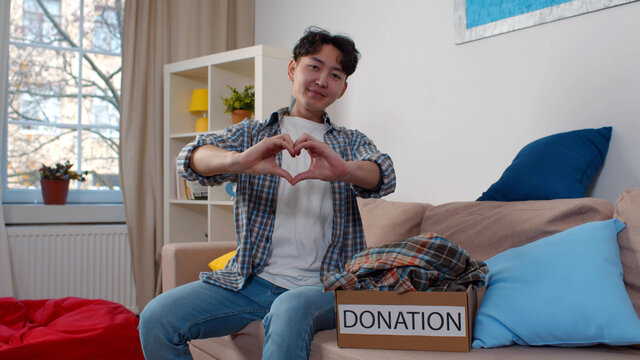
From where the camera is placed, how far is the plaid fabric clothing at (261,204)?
1.46 m

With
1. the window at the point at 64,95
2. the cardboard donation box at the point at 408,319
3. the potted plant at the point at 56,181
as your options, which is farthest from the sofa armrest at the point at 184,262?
the window at the point at 64,95

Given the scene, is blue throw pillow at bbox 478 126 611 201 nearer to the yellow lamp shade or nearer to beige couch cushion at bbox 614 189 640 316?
beige couch cushion at bbox 614 189 640 316

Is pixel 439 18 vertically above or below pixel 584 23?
above

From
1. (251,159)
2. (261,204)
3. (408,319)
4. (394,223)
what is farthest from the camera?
(394,223)

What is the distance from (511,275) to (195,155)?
823 mm

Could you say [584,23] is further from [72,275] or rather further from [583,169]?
[72,275]

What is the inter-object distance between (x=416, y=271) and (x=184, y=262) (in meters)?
1.14

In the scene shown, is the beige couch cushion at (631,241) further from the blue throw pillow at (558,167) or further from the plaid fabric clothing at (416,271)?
the plaid fabric clothing at (416,271)

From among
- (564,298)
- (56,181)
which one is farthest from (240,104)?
(564,298)

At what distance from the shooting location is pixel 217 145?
1.49 meters

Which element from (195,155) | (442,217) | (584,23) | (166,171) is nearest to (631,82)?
(584,23)

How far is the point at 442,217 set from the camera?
5.96 ft

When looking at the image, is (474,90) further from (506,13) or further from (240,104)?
(240,104)

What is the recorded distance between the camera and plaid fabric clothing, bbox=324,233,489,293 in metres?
1.17
